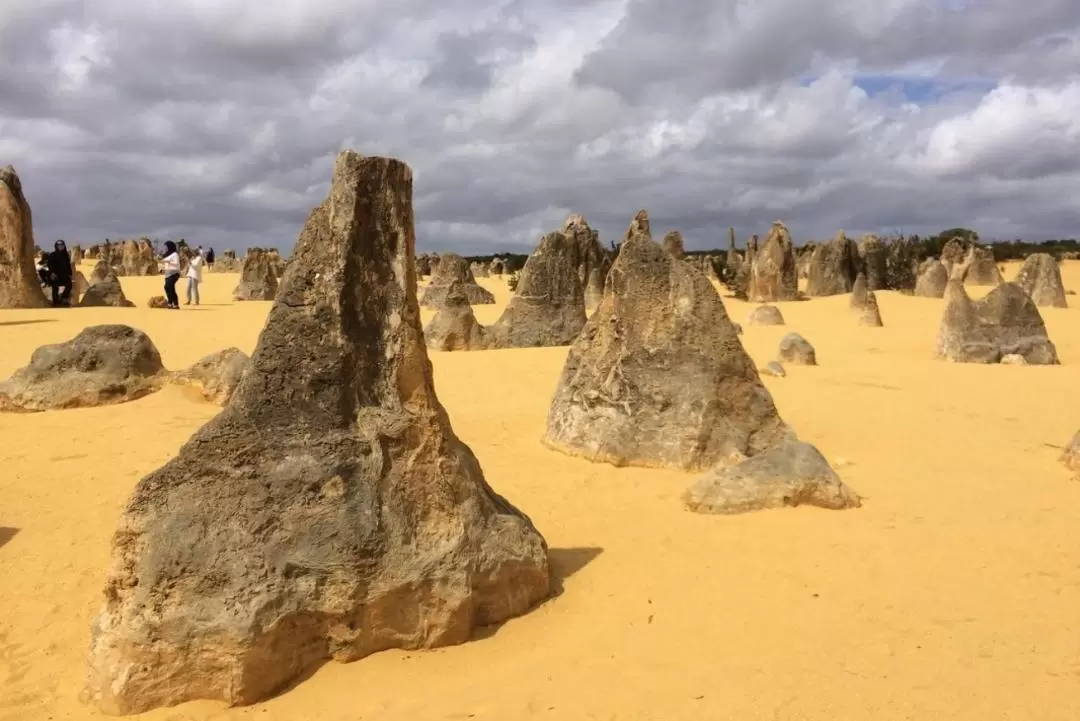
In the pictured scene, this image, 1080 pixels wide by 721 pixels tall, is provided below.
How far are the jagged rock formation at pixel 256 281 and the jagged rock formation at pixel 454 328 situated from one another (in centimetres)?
1111

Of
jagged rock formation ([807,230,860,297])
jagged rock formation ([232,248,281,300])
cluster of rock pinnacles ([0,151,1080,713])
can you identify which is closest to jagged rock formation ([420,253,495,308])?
jagged rock formation ([232,248,281,300])

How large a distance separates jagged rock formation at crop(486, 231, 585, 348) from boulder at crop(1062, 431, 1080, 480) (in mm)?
8837

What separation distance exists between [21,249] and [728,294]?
70.0ft

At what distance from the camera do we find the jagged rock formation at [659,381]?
21.9 feet

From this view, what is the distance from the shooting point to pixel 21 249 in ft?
55.1

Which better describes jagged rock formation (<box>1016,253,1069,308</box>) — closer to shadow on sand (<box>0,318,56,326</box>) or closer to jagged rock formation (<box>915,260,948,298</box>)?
jagged rock formation (<box>915,260,948,298</box>)

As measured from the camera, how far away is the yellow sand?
131 inches

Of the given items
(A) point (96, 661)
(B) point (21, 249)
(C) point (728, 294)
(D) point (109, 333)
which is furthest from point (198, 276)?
(A) point (96, 661)

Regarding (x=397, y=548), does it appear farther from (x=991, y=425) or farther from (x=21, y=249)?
(x=21, y=249)

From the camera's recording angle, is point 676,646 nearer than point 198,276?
Yes

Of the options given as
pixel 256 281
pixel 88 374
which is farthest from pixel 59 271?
pixel 88 374

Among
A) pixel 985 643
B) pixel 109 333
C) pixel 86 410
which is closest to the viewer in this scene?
pixel 985 643

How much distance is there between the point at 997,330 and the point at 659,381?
30.7 feet

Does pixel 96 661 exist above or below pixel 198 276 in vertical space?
below
